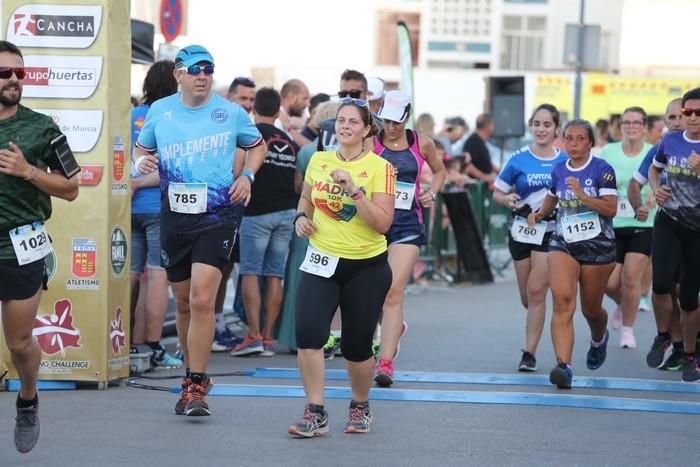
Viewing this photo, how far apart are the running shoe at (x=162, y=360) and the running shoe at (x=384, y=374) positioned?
168cm

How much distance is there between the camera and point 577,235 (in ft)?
31.6

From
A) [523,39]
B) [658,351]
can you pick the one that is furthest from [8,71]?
[523,39]

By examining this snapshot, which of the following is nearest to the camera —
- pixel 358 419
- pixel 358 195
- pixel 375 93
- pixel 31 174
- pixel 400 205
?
pixel 31 174

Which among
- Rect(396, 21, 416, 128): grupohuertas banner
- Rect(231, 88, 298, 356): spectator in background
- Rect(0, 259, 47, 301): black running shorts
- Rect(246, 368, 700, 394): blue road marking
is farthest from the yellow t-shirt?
Rect(396, 21, 416, 128): grupohuertas banner

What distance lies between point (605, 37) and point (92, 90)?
4453 cm

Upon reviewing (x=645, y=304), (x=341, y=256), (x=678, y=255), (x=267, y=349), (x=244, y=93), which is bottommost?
(x=645, y=304)

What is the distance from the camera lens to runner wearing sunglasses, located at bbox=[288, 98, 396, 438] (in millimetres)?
7578

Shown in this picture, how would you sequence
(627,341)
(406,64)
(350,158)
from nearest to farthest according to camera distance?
(350,158) < (627,341) < (406,64)

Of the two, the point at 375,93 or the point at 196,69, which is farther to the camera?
the point at 375,93

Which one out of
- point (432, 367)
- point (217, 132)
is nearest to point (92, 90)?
point (217, 132)

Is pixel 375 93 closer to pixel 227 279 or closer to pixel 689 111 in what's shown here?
pixel 227 279

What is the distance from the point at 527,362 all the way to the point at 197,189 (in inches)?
141

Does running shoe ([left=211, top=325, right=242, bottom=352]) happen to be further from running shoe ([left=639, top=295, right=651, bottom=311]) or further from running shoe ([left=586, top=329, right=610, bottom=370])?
running shoe ([left=639, top=295, right=651, bottom=311])

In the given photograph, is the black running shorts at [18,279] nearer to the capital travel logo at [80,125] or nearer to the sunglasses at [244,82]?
the capital travel logo at [80,125]
